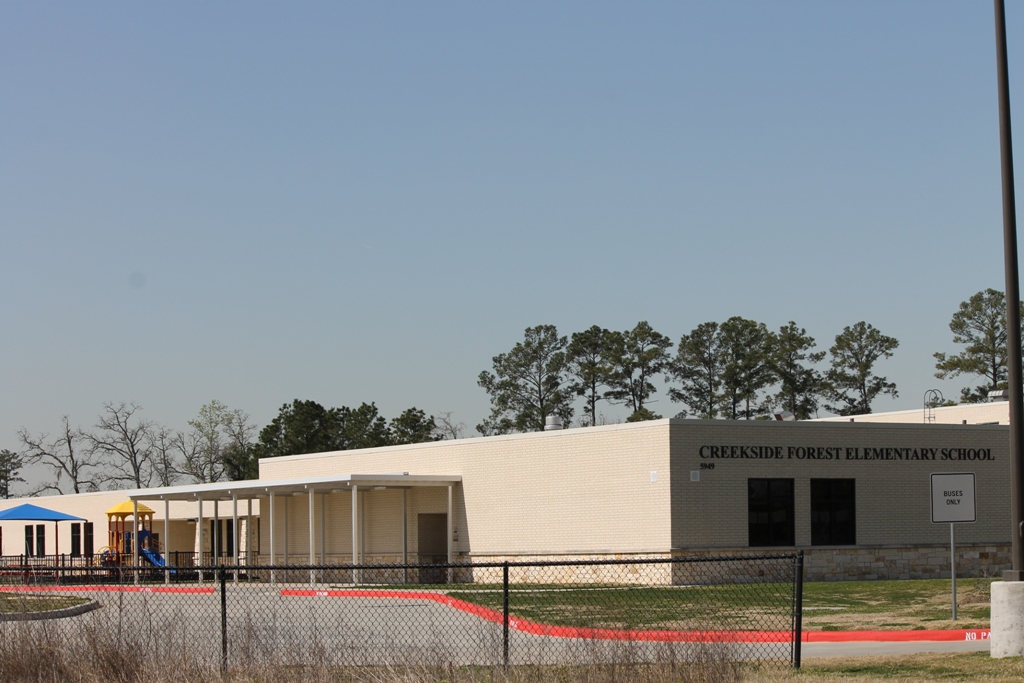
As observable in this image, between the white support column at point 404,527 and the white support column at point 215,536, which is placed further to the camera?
the white support column at point 215,536

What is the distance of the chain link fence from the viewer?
13.2 m

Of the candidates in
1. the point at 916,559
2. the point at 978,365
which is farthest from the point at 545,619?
the point at 978,365

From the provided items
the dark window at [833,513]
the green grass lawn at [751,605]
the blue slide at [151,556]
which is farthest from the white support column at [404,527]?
the dark window at [833,513]

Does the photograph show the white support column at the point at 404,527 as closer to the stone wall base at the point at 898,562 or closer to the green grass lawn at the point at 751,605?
the stone wall base at the point at 898,562

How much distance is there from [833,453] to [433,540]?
13103mm

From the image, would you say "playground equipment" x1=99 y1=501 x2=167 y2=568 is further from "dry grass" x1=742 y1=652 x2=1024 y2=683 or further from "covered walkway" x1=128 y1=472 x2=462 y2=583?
"dry grass" x1=742 y1=652 x2=1024 y2=683

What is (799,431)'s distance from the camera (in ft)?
111

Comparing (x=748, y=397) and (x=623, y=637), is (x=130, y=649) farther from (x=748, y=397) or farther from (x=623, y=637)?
(x=748, y=397)

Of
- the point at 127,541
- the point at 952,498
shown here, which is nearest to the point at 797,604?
the point at 952,498

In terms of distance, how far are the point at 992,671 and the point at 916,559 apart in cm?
2212

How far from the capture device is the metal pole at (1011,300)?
14828mm

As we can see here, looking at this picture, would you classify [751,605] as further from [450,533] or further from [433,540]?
[433,540]

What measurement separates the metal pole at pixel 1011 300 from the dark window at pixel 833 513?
18611 mm

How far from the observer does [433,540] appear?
1570 inches
